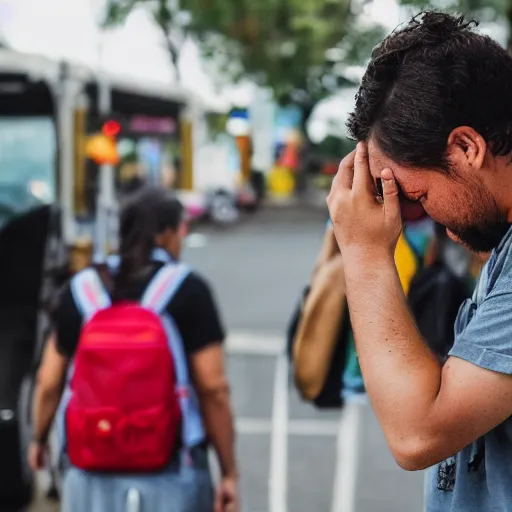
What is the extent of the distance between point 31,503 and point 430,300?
94.4 inches

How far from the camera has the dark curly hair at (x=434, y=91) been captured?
4.64ft

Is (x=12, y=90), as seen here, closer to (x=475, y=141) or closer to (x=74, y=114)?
(x=74, y=114)

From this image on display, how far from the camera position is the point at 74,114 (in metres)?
7.72

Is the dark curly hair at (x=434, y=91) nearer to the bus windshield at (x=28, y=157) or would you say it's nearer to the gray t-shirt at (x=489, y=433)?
the gray t-shirt at (x=489, y=433)

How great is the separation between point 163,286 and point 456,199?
1462 millimetres

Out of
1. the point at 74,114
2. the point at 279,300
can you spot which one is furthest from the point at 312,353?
the point at 279,300

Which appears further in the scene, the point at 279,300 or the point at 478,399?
the point at 279,300

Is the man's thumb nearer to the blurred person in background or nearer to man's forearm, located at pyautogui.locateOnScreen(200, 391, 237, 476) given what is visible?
the blurred person in background

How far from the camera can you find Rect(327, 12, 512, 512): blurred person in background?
55.2 inches

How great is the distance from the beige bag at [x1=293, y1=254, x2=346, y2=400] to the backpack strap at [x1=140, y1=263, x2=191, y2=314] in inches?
21.5

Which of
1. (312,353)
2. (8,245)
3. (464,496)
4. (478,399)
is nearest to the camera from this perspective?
(478,399)

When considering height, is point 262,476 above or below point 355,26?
below

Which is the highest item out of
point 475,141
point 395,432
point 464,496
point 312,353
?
point 475,141

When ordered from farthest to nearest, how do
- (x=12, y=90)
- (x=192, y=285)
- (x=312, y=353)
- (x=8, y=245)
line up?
(x=12, y=90)
(x=8, y=245)
(x=312, y=353)
(x=192, y=285)
